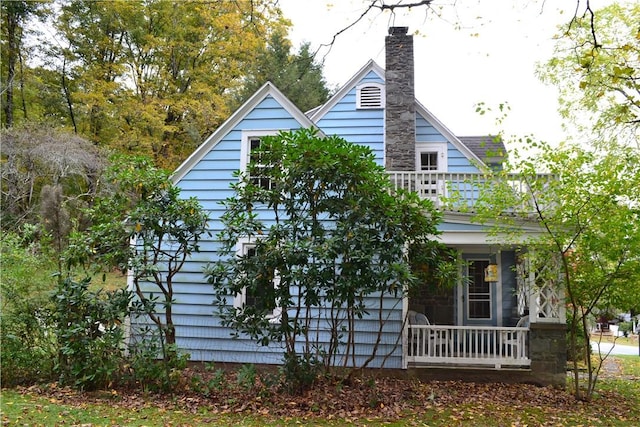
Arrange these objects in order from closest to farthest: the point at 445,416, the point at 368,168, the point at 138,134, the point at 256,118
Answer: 1. the point at 445,416
2. the point at 368,168
3. the point at 256,118
4. the point at 138,134

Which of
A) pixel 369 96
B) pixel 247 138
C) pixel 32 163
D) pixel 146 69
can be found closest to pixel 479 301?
pixel 369 96

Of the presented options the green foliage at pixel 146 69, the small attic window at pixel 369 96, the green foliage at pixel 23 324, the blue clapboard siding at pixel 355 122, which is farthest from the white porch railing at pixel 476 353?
the green foliage at pixel 146 69

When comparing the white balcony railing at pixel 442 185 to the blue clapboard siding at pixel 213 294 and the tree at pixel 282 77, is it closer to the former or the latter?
the blue clapboard siding at pixel 213 294

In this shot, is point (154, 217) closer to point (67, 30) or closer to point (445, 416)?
point (445, 416)

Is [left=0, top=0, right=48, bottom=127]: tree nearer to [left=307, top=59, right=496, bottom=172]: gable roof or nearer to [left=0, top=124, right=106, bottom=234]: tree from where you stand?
[left=0, top=124, right=106, bottom=234]: tree

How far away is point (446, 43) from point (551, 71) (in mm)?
13712

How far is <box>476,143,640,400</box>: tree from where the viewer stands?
315 inches

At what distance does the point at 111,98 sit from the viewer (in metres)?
23.4

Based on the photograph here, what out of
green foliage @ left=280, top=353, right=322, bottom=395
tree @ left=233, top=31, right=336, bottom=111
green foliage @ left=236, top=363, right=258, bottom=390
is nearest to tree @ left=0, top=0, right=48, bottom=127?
tree @ left=233, top=31, right=336, bottom=111

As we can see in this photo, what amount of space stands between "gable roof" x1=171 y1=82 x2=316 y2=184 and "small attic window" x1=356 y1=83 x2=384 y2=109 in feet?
11.1

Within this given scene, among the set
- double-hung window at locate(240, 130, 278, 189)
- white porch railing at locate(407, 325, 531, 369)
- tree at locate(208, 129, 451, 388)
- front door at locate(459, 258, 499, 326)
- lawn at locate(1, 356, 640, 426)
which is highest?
A: double-hung window at locate(240, 130, 278, 189)

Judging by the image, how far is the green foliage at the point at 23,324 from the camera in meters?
8.57

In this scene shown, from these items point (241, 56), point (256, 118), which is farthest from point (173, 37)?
point (256, 118)

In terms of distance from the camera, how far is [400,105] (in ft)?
41.5
